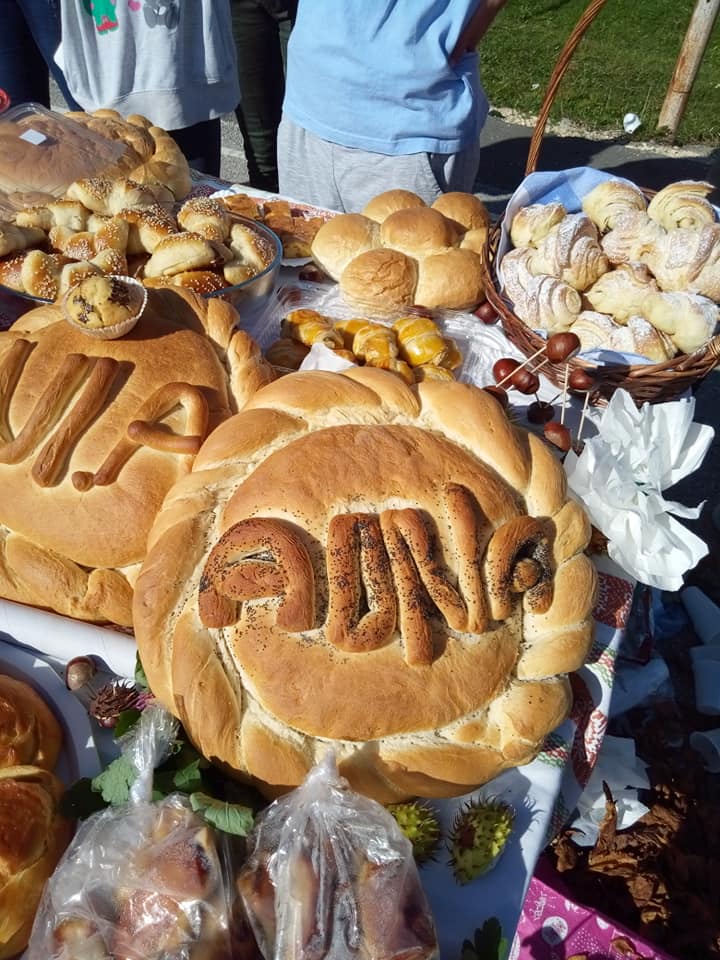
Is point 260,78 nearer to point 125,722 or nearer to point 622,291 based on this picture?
point 622,291

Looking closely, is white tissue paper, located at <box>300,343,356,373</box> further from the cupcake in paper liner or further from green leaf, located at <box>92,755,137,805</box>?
green leaf, located at <box>92,755,137,805</box>

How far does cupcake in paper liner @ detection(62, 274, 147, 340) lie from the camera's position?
1.71 metres

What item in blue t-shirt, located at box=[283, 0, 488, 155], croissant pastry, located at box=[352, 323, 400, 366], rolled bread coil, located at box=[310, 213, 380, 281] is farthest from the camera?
blue t-shirt, located at box=[283, 0, 488, 155]

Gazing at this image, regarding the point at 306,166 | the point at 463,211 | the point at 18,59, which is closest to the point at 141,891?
the point at 463,211

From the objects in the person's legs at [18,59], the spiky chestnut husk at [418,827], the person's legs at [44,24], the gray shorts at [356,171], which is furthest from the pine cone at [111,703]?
the person's legs at [18,59]

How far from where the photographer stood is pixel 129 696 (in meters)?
1.51

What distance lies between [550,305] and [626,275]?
33cm

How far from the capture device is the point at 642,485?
1712mm

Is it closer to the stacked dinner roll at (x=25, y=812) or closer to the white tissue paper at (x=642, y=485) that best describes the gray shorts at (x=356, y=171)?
the white tissue paper at (x=642, y=485)

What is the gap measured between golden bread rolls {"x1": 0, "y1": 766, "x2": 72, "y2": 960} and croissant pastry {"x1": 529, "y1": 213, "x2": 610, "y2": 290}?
2.22m

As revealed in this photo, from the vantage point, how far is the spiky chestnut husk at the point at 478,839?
1.40 m

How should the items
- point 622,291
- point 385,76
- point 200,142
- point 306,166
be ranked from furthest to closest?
point 200,142 → point 306,166 → point 385,76 → point 622,291

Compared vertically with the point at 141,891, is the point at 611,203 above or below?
above

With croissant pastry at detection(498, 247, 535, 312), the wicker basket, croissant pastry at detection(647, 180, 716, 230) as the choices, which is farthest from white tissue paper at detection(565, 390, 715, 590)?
croissant pastry at detection(647, 180, 716, 230)
